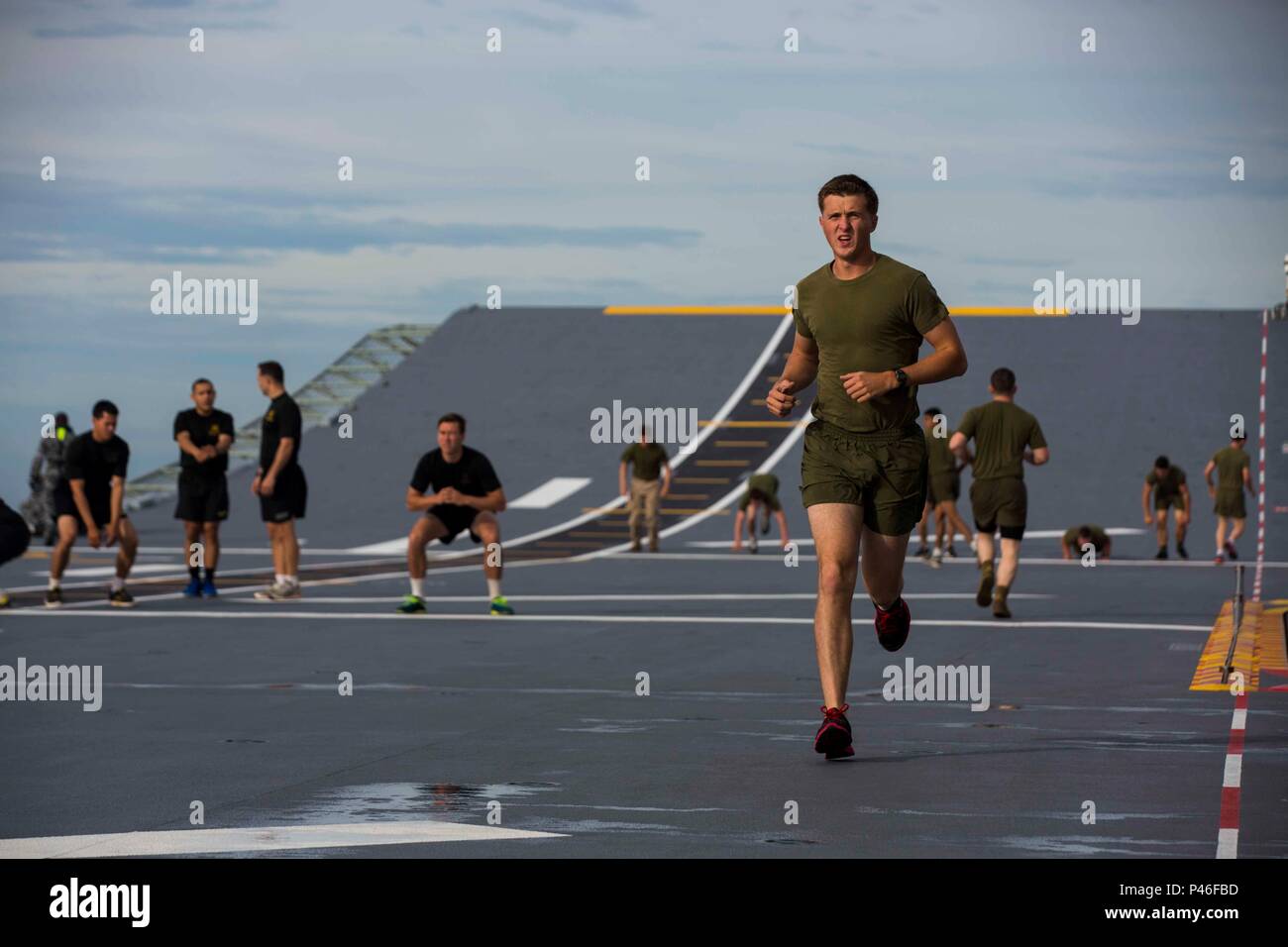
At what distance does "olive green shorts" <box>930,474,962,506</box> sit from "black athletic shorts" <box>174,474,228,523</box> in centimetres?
947

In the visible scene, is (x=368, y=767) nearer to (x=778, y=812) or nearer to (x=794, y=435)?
(x=778, y=812)

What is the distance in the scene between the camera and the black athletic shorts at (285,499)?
18.7m

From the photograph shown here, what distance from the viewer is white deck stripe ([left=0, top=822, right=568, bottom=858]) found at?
668 cm

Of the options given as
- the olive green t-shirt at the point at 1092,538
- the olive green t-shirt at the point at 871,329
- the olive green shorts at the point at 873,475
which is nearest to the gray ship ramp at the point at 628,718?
the olive green t-shirt at the point at 1092,538

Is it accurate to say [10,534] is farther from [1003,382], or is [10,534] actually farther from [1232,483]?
[1232,483]

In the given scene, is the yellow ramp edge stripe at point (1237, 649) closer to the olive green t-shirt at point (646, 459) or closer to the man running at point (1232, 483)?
the man running at point (1232, 483)

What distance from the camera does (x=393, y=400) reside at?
48125 mm

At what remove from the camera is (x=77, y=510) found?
18.5m

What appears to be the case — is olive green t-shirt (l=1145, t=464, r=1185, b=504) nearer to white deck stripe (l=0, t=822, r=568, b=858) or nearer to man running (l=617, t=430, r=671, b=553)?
man running (l=617, t=430, r=671, b=553)

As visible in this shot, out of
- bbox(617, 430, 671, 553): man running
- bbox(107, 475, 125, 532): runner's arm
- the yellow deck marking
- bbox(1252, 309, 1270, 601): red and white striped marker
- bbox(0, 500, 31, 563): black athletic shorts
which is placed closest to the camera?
bbox(0, 500, 31, 563): black athletic shorts

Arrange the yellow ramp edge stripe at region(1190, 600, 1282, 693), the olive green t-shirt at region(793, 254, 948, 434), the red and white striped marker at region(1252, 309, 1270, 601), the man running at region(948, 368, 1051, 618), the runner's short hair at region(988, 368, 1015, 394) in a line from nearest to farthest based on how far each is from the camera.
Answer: the olive green t-shirt at region(793, 254, 948, 434) → the yellow ramp edge stripe at region(1190, 600, 1282, 693) → the runner's short hair at region(988, 368, 1015, 394) → the man running at region(948, 368, 1051, 618) → the red and white striped marker at region(1252, 309, 1270, 601)

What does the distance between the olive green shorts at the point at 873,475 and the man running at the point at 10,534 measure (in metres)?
4.05

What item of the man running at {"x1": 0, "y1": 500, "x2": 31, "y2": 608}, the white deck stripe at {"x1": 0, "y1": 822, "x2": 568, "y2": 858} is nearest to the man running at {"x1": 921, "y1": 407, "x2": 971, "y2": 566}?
the white deck stripe at {"x1": 0, "y1": 822, "x2": 568, "y2": 858}

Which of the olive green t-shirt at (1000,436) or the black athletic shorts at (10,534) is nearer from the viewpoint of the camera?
the black athletic shorts at (10,534)
